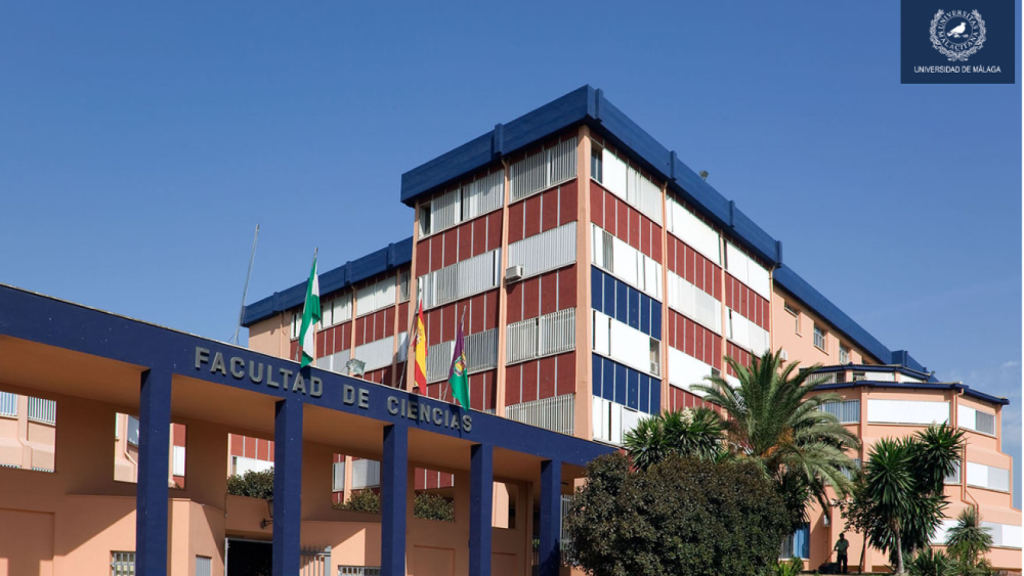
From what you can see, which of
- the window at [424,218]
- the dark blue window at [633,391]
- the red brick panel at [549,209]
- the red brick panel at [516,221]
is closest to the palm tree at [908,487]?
the dark blue window at [633,391]

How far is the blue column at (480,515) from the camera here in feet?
122

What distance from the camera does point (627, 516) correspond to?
3675cm

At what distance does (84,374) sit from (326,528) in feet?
37.7

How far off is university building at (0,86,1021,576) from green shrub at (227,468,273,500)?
3781mm

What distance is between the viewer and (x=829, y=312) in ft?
244

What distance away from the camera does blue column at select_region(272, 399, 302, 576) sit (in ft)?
96.0

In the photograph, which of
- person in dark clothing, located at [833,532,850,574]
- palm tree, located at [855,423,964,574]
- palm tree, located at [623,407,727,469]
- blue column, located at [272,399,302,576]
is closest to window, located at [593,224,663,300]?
palm tree, located at [623,407,727,469]

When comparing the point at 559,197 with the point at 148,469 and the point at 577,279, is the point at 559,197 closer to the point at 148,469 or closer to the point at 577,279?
the point at 577,279

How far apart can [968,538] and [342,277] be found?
125 ft

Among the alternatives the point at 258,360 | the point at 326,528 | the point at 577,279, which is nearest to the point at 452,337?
the point at 577,279

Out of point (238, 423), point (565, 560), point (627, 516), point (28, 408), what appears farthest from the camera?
point (28, 408)

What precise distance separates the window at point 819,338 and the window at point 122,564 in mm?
52659

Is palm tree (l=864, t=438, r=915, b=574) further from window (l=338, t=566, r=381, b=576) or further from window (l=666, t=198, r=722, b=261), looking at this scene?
window (l=338, t=566, r=381, b=576)

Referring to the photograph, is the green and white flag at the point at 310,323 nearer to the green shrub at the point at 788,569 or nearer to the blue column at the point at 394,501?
the blue column at the point at 394,501
